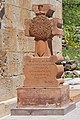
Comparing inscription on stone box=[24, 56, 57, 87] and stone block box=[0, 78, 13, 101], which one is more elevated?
inscription on stone box=[24, 56, 57, 87]

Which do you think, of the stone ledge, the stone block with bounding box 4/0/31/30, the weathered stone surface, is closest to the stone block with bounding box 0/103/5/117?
the stone ledge

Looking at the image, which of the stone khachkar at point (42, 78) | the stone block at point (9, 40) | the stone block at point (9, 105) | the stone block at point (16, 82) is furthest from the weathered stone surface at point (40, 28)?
the stone block at point (9, 105)

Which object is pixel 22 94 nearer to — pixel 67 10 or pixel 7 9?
pixel 7 9

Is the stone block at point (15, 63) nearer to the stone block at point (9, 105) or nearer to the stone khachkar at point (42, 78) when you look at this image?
the stone block at point (9, 105)

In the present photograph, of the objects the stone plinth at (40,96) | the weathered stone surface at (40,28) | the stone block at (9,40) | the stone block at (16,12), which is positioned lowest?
the stone plinth at (40,96)

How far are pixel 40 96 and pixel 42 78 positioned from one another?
0.36 metres

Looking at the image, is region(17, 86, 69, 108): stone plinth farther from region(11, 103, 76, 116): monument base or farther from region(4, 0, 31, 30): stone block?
region(4, 0, 31, 30): stone block

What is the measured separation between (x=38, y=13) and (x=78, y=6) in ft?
65.5

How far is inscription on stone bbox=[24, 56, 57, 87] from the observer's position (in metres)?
12.5

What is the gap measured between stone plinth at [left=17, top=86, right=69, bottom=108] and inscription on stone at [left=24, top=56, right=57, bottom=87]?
0.17 m

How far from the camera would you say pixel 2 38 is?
42.0 ft

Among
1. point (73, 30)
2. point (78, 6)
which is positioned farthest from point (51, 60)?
point (78, 6)

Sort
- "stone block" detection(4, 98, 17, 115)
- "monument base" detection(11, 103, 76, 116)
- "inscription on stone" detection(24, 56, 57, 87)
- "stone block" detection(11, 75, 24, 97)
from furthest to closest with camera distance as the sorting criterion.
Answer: "stone block" detection(11, 75, 24, 97) → "stone block" detection(4, 98, 17, 115) → "inscription on stone" detection(24, 56, 57, 87) → "monument base" detection(11, 103, 76, 116)

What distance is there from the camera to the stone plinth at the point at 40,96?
12391mm
